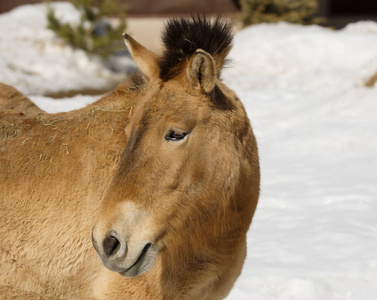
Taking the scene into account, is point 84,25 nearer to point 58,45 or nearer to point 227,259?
point 58,45

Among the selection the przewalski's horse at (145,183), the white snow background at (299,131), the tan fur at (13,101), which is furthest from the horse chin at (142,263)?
the tan fur at (13,101)

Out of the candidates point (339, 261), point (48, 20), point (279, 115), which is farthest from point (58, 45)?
point (339, 261)

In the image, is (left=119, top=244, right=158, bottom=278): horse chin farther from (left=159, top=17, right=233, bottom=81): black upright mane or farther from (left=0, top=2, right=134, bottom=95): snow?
(left=0, top=2, right=134, bottom=95): snow

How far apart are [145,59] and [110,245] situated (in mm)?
1238

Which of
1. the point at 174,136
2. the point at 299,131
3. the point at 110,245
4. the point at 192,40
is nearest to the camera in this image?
the point at 110,245

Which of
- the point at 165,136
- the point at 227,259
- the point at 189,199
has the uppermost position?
the point at 165,136

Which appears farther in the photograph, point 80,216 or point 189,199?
point 80,216

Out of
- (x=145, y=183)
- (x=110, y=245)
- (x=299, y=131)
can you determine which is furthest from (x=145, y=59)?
(x=299, y=131)

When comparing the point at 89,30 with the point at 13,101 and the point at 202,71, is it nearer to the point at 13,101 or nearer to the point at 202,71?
the point at 13,101

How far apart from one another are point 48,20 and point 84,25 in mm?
1086

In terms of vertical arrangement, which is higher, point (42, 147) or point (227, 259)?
point (42, 147)

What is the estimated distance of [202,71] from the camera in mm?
2918

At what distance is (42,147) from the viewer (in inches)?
134

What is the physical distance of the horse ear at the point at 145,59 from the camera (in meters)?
3.17
